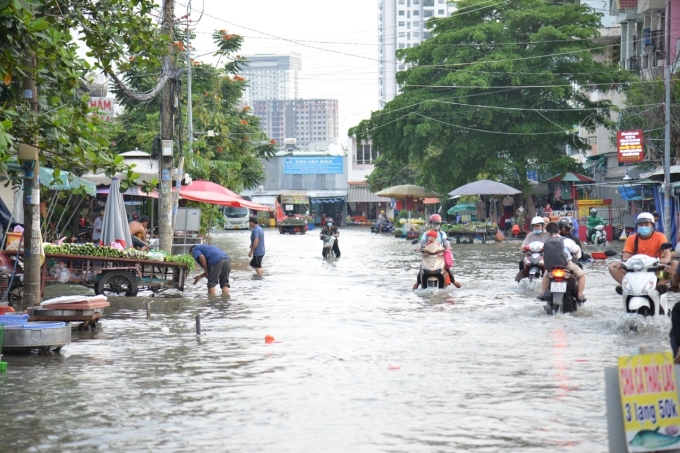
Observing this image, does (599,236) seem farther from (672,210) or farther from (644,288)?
(644,288)

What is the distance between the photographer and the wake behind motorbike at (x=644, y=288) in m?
13.2

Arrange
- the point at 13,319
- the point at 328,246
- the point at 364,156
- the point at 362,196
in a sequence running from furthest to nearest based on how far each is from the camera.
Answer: the point at 364,156 < the point at 362,196 < the point at 328,246 < the point at 13,319

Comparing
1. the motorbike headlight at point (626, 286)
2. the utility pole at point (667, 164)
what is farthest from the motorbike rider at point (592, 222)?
the motorbike headlight at point (626, 286)

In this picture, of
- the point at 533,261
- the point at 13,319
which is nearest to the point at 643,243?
the point at 533,261

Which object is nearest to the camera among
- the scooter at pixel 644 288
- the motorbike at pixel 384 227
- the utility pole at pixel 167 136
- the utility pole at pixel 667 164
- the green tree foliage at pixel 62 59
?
the green tree foliage at pixel 62 59

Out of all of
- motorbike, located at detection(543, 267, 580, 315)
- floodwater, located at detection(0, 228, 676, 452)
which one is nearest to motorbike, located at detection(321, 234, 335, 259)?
floodwater, located at detection(0, 228, 676, 452)

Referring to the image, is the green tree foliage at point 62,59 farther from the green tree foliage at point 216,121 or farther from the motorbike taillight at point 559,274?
the green tree foliage at point 216,121

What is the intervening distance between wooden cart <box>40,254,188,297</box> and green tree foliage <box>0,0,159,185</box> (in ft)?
15.3

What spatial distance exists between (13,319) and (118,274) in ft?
21.2

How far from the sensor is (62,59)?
33.6 feet

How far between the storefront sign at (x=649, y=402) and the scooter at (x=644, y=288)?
6703mm

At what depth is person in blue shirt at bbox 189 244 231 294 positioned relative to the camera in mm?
19844

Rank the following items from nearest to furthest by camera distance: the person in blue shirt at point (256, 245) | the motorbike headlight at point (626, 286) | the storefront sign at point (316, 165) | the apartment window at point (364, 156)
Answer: the motorbike headlight at point (626, 286) < the person in blue shirt at point (256, 245) < the storefront sign at point (316, 165) < the apartment window at point (364, 156)

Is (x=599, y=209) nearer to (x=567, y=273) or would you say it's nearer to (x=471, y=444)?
(x=567, y=273)
